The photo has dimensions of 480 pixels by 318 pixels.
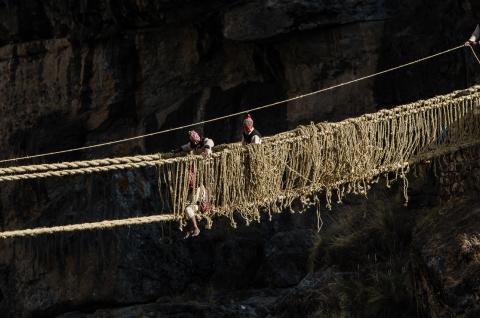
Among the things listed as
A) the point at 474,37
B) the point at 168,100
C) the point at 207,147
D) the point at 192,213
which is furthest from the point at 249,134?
the point at 168,100

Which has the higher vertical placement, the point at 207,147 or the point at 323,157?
the point at 207,147

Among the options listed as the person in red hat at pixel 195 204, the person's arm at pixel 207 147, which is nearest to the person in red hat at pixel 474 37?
the person's arm at pixel 207 147

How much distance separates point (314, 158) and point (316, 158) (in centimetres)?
3

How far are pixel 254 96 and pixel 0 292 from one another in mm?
6968

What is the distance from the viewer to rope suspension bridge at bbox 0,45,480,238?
469 inches

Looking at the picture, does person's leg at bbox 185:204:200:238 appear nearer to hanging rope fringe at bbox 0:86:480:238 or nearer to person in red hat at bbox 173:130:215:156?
hanging rope fringe at bbox 0:86:480:238

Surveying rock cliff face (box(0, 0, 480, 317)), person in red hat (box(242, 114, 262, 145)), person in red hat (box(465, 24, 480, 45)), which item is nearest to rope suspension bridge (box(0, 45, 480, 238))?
person in red hat (box(242, 114, 262, 145))

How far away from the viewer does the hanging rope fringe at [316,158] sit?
11.9 meters

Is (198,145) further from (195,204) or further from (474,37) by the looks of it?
(474,37)

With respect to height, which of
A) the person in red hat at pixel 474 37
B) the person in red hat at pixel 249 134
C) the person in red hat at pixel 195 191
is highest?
the person in red hat at pixel 474 37

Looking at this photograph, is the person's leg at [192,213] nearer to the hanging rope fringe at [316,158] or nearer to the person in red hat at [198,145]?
the hanging rope fringe at [316,158]

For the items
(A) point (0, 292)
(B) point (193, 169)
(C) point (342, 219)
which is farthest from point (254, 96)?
(B) point (193, 169)

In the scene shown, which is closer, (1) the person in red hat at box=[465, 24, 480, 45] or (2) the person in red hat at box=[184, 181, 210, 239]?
(2) the person in red hat at box=[184, 181, 210, 239]

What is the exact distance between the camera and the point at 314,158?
12.1 metres
